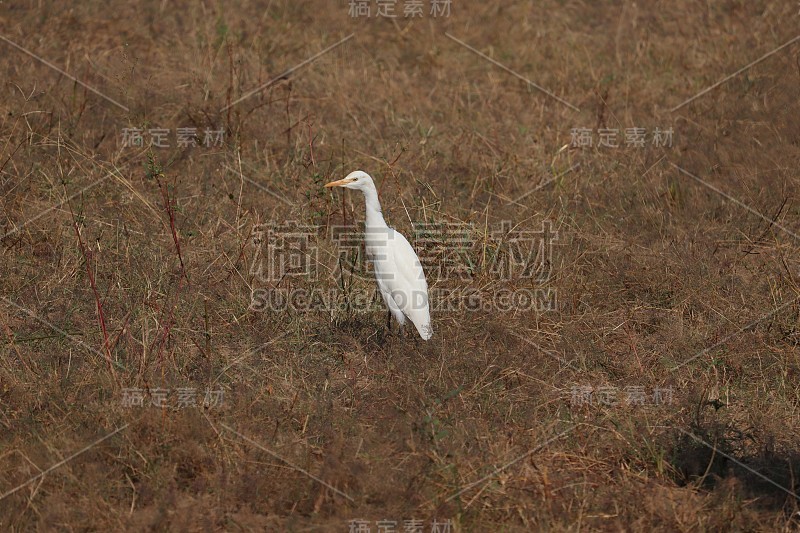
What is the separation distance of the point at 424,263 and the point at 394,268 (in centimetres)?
68

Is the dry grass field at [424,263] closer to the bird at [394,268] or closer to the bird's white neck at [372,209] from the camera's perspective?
the bird at [394,268]

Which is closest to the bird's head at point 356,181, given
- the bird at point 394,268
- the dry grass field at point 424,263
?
the bird at point 394,268

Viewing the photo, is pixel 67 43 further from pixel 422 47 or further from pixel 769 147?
pixel 769 147

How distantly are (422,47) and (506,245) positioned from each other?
3216mm

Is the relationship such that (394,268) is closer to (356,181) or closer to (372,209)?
(372,209)

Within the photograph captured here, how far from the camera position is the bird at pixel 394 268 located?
5.00 meters

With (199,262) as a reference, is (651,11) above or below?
above

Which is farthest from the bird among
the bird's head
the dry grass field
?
the dry grass field

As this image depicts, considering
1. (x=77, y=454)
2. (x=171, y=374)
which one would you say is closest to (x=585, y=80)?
(x=171, y=374)

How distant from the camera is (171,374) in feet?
14.6

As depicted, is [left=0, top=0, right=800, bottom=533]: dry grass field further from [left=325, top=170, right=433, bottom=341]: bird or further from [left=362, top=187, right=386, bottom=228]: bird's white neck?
[left=362, top=187, right=386, bottom=228]: bird's white neck

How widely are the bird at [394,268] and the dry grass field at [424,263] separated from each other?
0.48ft

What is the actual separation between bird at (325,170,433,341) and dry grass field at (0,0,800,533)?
15cm

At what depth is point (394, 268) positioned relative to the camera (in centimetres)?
507
